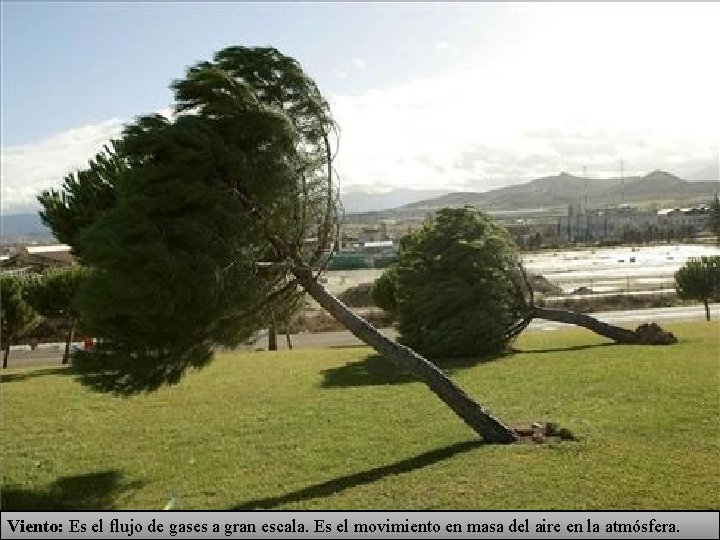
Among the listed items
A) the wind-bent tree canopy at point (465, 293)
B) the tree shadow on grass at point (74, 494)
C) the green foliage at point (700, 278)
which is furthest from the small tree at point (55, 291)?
the green foliage at point (700, 278)

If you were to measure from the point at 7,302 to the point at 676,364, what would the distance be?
2473cm

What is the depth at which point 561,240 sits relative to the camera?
127 metres

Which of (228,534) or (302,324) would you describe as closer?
(228,534)

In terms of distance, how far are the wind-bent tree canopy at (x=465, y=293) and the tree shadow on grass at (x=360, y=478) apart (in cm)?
1341

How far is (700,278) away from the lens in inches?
1623

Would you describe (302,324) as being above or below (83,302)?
below

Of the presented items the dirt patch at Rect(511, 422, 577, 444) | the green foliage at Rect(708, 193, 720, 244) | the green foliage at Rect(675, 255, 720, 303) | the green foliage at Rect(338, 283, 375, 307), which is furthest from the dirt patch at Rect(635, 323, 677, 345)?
the green foliage at Rect(338, 283, 375, 307)

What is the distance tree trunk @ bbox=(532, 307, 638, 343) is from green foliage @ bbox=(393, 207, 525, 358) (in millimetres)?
899

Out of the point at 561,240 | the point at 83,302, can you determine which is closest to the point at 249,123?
the point at 83,302

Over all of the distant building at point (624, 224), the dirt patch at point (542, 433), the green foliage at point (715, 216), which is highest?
the distant building at point (624, 224)

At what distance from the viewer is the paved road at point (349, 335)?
38406 mm

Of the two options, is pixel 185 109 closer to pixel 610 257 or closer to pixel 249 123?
pixel 249 123

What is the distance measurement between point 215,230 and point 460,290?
1612 centimetres

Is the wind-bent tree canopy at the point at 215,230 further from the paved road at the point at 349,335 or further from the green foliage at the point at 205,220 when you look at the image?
the paved road at the point at 349,335
